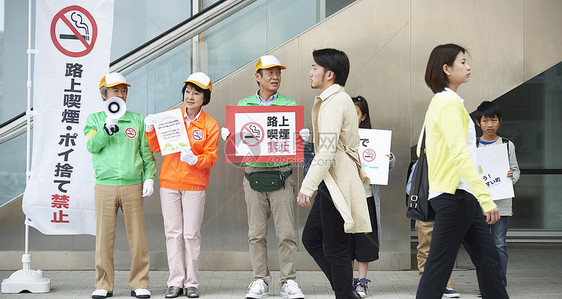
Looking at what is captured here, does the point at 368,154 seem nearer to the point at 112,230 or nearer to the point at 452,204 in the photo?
the point at 452,204

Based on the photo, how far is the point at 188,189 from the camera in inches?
233

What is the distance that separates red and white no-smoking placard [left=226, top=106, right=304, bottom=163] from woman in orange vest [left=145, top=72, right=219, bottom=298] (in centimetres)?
25

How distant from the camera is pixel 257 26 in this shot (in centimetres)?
725

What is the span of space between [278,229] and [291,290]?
0.53 metres

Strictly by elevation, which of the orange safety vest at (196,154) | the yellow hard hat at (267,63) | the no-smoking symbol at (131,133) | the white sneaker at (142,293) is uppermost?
the yellow hard hat at (267,63)

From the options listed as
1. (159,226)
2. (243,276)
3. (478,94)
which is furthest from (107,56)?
(478,94)

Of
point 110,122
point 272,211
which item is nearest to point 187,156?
point 110,122

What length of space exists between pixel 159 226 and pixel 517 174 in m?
3.52

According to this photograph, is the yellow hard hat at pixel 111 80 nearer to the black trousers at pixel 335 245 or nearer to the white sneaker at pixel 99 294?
the white sneaker at pixel 99 294

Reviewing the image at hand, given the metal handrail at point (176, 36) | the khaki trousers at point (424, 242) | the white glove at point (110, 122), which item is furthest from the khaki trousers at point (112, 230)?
the khaki trousers at point (424, 242)

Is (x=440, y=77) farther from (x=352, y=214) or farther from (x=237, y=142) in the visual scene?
(x=237, y=142)

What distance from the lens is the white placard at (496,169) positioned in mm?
5988

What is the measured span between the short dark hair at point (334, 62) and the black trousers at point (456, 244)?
47.5 inches

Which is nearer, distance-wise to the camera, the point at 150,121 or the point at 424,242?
the point at 150,121
